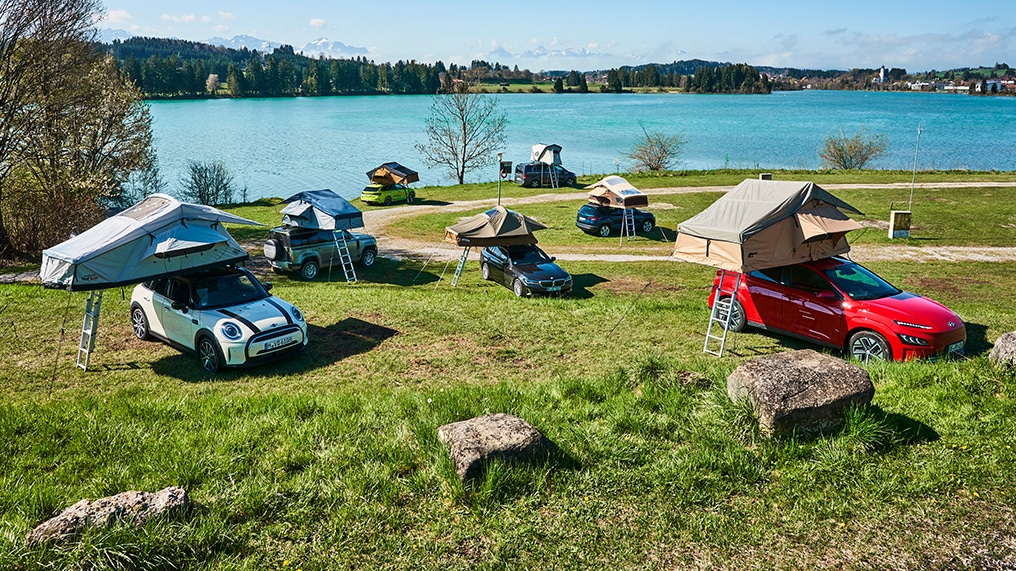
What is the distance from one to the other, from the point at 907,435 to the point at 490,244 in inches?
544

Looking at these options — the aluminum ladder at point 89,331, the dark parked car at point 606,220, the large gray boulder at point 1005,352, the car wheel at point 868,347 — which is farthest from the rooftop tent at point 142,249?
the dark parked car at point 606,220

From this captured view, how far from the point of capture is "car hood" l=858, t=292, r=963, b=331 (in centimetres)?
1136

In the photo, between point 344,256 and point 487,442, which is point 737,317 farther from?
point 344,256

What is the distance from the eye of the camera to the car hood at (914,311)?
37.3 feet

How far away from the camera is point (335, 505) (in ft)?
19.7

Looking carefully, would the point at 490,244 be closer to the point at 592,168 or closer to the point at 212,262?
the point at 212,262

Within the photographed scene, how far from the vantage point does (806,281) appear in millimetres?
12914

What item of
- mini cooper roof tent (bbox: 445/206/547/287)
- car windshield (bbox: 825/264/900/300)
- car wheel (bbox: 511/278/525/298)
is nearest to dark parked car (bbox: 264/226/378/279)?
mini cooper roof tent (bbox: 445/206/547/287)

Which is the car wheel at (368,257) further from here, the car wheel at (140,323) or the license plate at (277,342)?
the license plate at (277,342)

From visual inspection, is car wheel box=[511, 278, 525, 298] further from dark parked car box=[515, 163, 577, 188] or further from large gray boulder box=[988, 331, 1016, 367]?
dark parked car box=[515, 163, 577, 188]

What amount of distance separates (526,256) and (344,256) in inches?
257

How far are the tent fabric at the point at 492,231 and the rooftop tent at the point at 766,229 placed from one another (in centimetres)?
706

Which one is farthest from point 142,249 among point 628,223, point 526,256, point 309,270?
point 628,223

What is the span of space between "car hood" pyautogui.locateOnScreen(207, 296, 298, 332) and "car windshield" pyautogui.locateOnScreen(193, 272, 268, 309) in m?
0.21
